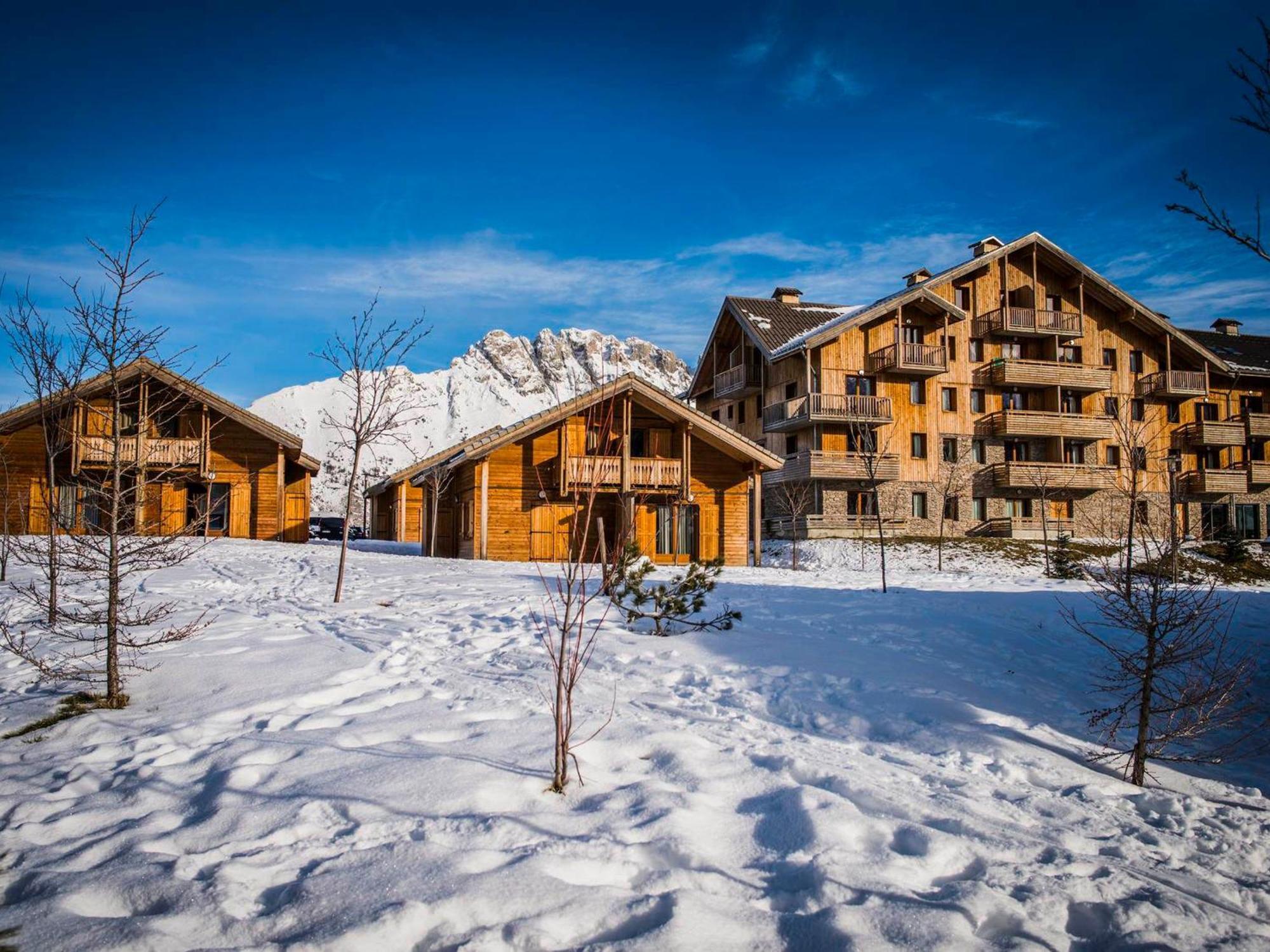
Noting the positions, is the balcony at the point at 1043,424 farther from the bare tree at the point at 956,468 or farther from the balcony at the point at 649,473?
the balcony at the point at 649,473

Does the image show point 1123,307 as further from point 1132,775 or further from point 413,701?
point 413,701

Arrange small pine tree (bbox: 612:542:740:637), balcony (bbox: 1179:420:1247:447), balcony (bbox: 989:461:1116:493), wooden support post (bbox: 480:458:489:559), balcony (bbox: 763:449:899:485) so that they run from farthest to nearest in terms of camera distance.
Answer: balcony (bbox: 1179:420:1247:447)
balcony (bbox: 989:461:1116:493)
balcony (bbox: 763:449:899:485)
wooden support post (bbox: 480:458:489:559)
small pine tree (bbox: 612:542:740:637)

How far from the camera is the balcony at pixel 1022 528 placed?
34469 mm

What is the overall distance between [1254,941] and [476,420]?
123m

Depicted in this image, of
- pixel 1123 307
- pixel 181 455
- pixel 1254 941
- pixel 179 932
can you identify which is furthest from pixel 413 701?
pixel 1123 307

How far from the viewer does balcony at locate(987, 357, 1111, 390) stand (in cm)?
3534

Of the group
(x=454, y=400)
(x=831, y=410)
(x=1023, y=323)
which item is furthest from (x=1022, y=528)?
(x=454, y=400)

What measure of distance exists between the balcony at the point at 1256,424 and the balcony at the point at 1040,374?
31.3ft

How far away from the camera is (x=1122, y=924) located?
387 centimetres

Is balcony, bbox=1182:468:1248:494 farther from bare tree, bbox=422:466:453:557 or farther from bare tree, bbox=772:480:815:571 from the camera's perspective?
bare tree, bbox=422:466:453:557

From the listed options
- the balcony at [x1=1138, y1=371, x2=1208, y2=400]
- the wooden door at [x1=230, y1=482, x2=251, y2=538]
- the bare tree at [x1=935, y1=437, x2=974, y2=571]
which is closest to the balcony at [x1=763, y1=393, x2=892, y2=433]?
the bare tree at [x1=935, y1=437, x2=974, y2=571]

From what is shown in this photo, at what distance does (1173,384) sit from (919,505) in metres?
14.4

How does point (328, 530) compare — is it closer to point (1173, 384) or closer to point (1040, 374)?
point (1040, 374)

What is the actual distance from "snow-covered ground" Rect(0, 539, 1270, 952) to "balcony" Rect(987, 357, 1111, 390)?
29.4 metres
